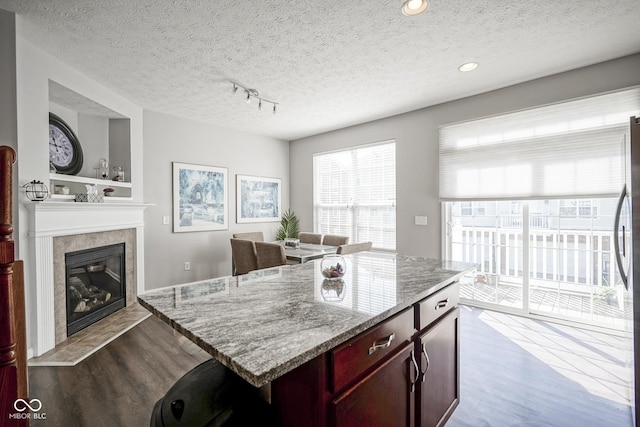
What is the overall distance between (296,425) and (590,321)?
11.8ft

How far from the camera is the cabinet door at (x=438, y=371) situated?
1.31m

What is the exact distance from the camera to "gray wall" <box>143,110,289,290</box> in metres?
4.07

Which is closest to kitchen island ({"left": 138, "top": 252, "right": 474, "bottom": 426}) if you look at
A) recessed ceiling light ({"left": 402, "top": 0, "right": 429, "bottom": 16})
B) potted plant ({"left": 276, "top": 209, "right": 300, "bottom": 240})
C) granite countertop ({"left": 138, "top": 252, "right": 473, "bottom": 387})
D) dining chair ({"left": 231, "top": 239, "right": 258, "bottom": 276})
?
granite countertop ({"left": 138, "top": 252, "right": 473, "bottom": 387})

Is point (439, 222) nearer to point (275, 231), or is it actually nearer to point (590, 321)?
point (590, 321)

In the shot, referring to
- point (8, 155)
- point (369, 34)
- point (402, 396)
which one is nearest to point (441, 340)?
point (402, 396)

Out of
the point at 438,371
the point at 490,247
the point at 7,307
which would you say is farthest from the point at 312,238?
the point at 7,307

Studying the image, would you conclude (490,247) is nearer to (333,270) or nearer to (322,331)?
(333,270)

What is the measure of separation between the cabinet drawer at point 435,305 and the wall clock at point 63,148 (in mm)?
3701

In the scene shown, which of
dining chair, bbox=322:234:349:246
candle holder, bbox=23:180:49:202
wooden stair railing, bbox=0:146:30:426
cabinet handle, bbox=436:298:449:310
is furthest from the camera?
dining chair, bbox=322:234:349:246

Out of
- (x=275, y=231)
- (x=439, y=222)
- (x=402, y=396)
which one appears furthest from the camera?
(x=275, y=231)

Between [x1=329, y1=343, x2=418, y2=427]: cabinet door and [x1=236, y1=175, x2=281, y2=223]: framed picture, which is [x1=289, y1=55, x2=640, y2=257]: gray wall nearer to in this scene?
[x1=236, y1=175, x2=281, y2=223]: framed picture

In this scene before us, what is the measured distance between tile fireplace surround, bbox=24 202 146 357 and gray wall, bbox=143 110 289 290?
31.4 inches

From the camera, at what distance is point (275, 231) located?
5727 millimetres

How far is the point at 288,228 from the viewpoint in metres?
5.68
